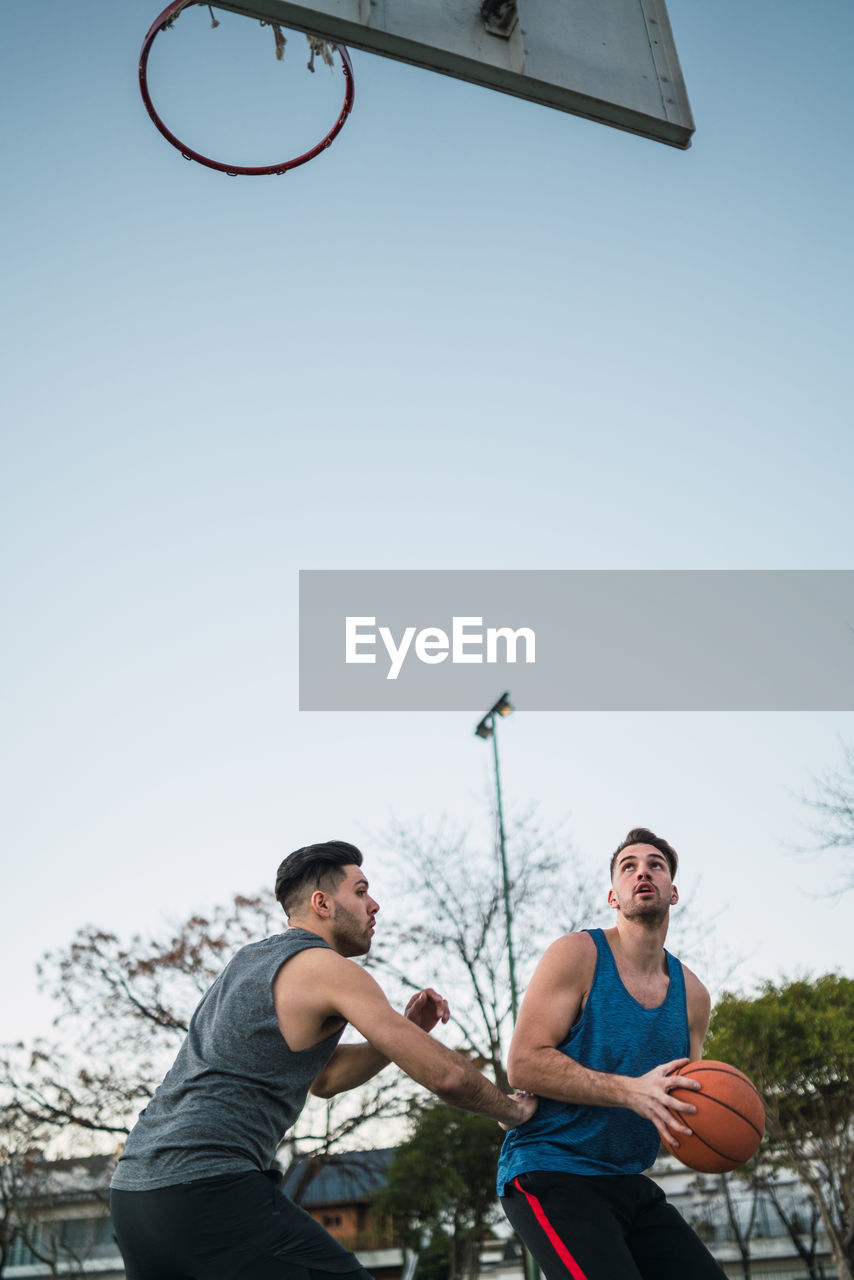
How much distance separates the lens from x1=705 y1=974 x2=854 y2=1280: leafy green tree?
1920 centimetres

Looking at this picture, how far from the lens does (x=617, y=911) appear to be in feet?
13.7

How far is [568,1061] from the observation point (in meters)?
3.56

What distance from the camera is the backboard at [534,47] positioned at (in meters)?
5.41

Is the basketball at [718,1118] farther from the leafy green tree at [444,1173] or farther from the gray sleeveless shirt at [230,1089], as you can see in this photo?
the leafy green tree at [444,1173]

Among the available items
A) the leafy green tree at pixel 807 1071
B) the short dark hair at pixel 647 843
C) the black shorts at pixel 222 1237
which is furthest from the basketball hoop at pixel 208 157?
the leafy green tree at pixel 807 1071

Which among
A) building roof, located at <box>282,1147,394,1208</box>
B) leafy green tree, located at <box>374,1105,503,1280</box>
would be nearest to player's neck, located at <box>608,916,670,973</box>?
building roof, located at <box>282,1147,394,1208</box>

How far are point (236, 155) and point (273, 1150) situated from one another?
6.46 meters

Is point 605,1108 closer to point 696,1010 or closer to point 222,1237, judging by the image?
point 696,1010

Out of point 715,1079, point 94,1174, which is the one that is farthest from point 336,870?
point 94,1174

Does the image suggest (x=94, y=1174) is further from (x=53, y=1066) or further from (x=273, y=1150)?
(x=273, y=1150)

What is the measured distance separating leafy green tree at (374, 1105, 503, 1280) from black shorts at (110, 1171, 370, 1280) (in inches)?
829

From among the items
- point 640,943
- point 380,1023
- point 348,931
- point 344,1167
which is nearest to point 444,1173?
point 344,1167

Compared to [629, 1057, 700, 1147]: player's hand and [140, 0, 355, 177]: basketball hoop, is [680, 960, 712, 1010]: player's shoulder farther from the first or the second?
[140, 0, 355, 177]: basketball hoop

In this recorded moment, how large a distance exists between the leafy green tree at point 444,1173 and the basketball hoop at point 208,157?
1993cm
